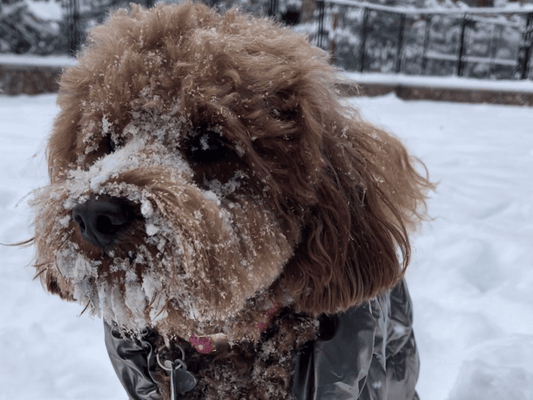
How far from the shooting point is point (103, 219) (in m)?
1.27

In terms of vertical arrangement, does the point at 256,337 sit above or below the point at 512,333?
above

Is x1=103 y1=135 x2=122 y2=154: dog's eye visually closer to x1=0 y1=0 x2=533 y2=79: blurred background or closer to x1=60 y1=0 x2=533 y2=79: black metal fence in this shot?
x1=0 y1=0 x2=533 y2=79: blurred background

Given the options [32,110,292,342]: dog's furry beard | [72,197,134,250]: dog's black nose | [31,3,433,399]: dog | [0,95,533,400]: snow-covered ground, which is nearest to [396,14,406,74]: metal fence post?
[0,95,533,400]: snow-covered ground

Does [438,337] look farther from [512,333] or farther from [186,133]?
[186,133]

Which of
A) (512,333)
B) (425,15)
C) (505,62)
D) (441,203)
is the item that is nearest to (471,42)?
(505,62)

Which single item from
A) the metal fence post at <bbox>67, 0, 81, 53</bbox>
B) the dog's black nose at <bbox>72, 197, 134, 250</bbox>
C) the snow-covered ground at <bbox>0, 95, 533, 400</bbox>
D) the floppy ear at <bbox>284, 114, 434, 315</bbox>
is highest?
the metal fence post at <bbox>67, 0, 81, 53</bbox>

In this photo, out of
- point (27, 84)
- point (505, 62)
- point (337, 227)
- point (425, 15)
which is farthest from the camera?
point (505, 62)

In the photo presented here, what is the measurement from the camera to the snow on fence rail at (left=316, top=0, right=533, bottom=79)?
36.1 feet

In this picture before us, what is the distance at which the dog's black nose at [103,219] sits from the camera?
4.15ft

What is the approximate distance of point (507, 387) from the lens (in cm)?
235

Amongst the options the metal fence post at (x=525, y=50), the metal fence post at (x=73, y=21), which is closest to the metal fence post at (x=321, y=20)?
the metal fence post at (x=73, y=21)

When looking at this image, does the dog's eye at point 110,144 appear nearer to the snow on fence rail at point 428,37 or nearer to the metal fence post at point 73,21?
the metal fence post at point 73,21

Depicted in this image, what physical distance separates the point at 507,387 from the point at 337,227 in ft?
4.37

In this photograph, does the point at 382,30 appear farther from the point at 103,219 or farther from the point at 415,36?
the point at 103,219
